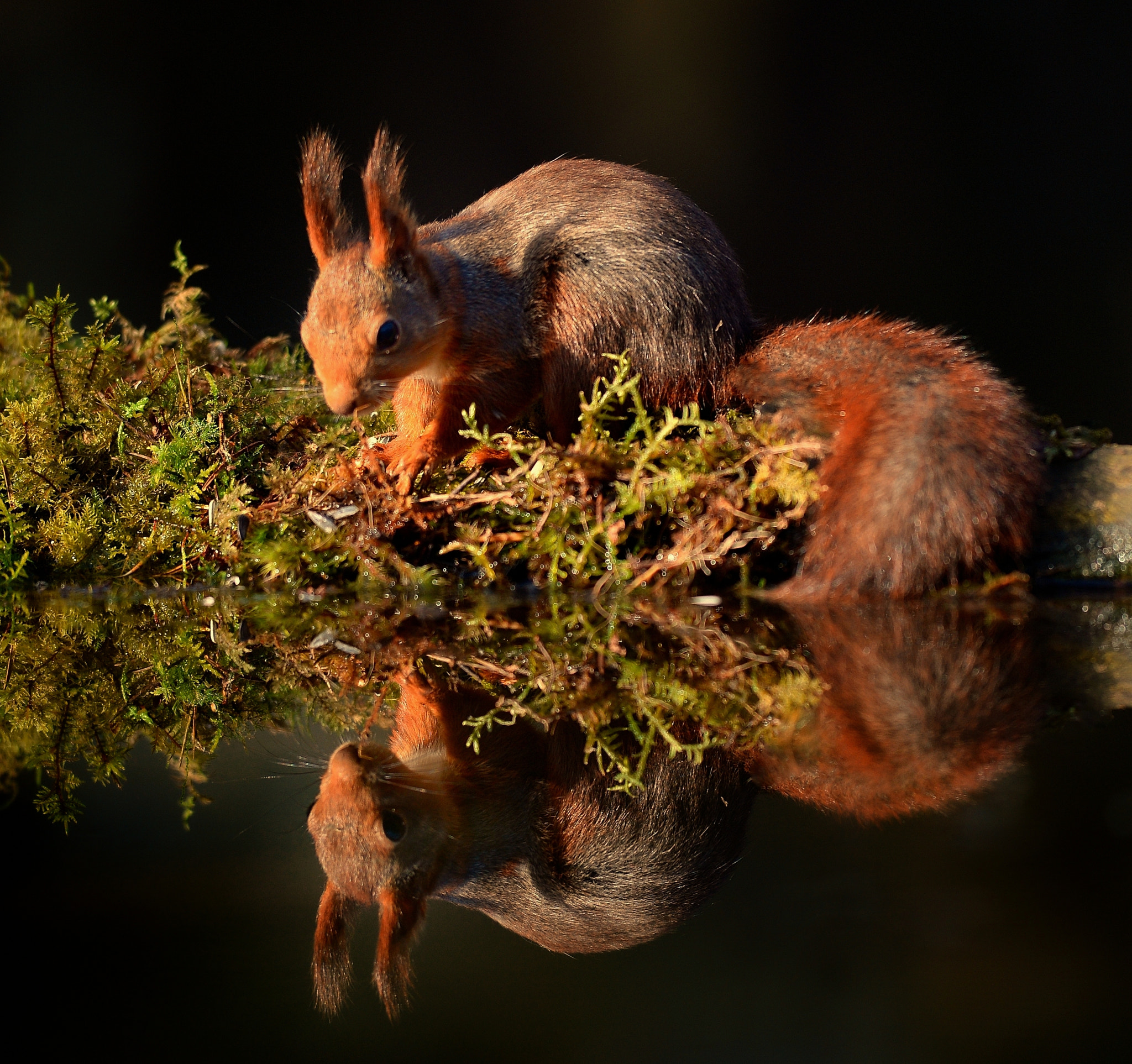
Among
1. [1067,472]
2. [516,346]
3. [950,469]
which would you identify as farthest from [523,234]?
[1067,472]

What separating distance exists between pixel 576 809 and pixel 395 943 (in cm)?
22

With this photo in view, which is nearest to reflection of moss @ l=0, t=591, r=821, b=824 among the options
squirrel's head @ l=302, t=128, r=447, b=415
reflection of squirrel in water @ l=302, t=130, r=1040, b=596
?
reflection of squirrel in water @ l=302, t=130, r=1040, b=596

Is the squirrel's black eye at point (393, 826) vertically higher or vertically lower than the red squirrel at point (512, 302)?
lower

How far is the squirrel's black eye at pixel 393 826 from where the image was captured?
0.82 metres

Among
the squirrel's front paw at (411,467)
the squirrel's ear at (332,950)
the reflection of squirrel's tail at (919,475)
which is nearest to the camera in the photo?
the squirrel's ear at (332,950)

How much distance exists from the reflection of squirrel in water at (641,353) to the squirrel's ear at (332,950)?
3.62 ft

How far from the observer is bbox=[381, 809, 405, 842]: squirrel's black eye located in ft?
2.70

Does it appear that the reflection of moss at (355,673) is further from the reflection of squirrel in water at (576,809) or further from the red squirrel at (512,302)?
the red squirrel at (512,302)

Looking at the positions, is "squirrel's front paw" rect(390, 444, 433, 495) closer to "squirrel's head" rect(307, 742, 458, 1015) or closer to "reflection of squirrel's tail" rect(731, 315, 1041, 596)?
"reflection of squirrel's tail" rect(731, 315, 1041, 596)

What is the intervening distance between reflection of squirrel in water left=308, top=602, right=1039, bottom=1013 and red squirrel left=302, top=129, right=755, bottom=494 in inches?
41.5

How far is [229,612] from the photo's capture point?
1.77m

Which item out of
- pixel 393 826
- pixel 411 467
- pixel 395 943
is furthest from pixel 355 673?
pixel 411 467

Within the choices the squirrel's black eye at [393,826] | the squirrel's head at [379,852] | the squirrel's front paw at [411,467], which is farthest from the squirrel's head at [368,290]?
the squirrel's black eye at [393,826]

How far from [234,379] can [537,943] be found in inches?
86.5
